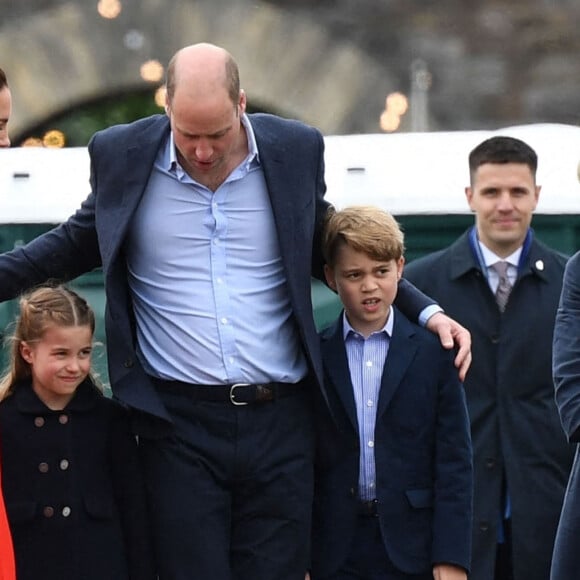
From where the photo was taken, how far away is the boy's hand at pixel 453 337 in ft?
16.1

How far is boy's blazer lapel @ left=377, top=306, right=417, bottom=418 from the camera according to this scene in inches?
191

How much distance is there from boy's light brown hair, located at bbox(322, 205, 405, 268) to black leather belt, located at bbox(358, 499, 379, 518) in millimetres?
620

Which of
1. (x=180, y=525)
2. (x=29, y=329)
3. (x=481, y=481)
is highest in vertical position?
(x=29, y=329)

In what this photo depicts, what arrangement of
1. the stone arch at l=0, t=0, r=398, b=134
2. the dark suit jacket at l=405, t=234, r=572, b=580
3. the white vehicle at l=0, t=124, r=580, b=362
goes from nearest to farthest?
the dark suit jacket at l=405, t=234, r=572, b=580 < the white vehicle at l=0, t=124, r=580, b=362 < the stone arch at l=0, t=0, r=398, b=134

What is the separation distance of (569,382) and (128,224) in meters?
1.17

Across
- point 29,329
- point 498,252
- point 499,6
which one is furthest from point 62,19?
point 29,329

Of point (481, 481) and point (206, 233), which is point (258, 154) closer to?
point (206, 233)

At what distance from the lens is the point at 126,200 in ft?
15.0

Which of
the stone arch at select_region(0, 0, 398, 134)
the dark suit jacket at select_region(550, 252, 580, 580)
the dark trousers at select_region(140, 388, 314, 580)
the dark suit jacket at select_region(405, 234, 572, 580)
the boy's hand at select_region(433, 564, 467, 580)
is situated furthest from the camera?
the stone arch at select_region(0, 0, 398, 134)

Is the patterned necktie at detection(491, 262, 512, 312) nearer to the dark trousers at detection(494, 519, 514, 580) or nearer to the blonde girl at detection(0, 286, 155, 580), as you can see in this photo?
the dark trousers at detection(494, 519, 514, 580)

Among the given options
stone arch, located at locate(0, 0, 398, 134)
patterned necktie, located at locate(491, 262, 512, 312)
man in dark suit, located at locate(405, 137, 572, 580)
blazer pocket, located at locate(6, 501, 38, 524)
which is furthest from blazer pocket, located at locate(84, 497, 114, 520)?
stone arch, located at locate(0, 0, 398, 134)

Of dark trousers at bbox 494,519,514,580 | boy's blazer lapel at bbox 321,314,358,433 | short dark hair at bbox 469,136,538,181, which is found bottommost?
dark trousers at bbox 494,519,514,580

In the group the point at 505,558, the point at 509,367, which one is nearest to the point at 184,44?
the point at 509,367

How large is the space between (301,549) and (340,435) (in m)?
0.31
